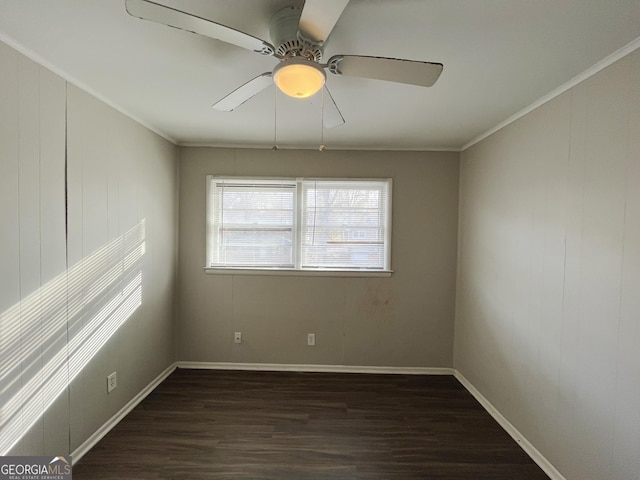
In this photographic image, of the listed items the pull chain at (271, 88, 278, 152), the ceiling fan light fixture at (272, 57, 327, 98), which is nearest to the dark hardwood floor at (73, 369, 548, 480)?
the pull chain at (271, 88, 278, 152)

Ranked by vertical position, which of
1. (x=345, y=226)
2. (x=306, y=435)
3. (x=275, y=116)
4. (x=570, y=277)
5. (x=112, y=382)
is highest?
(x=275, y=116)

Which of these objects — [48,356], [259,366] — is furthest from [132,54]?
[259,366]

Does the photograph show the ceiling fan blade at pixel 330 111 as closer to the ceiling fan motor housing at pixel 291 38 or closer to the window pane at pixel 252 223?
the ceiling fan motor housing at pixel 291 38

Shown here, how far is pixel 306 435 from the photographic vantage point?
223cm

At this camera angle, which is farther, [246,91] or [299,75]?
[246,91]

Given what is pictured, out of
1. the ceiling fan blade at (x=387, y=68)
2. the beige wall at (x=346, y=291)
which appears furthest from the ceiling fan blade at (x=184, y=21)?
the beige wall at (x=346, y=291)

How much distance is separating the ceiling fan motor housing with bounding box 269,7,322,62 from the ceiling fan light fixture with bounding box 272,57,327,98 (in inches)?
3.4

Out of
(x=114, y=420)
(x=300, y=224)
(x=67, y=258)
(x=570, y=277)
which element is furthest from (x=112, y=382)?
(x=570, y=277)

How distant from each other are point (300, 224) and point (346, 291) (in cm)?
88

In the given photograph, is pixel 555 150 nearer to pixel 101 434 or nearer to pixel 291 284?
pixel 291 284

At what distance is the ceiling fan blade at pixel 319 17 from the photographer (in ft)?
3.25

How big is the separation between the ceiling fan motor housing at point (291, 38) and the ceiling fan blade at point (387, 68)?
104 mm

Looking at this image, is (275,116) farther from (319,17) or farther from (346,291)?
(346,291)

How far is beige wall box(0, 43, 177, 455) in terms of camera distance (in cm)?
152
